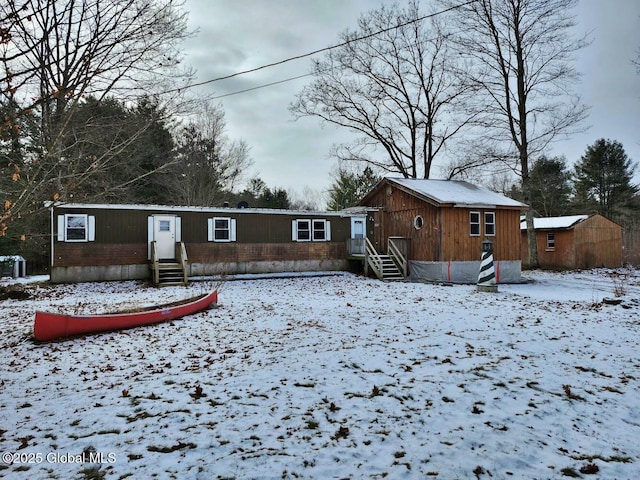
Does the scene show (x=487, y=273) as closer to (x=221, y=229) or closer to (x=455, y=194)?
(x=455, y=194)

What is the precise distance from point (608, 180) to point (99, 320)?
39814mm

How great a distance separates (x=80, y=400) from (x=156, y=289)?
9523mm

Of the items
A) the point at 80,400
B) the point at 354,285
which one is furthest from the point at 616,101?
the point at 80,400

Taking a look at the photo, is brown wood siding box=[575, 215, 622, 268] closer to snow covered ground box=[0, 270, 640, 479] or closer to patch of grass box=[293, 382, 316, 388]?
snow covered ground box=[0, 270, 640, 479]

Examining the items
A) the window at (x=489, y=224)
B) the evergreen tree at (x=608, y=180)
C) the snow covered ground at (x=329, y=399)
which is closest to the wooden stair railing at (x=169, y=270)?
the snow covered ground at (x=329, y=399)

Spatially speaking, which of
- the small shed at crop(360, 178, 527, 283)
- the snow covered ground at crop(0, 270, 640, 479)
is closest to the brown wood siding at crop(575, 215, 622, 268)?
the small shed at crop(360, 178, 527, 283)

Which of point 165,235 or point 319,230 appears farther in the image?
point 319,230

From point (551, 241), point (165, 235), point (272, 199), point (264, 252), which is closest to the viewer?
point (165, 235)

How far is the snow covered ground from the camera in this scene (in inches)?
109

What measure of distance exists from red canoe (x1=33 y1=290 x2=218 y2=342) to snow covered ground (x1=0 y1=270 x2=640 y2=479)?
0.79ft

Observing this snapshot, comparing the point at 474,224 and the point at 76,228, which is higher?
the point at 474,224

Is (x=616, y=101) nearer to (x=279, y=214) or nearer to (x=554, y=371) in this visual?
(x=279, y=214)

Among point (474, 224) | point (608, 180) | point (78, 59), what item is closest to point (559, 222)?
point (474, 224)

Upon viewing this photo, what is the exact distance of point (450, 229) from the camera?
16.2m
